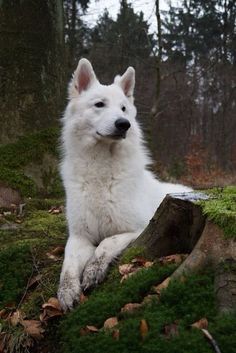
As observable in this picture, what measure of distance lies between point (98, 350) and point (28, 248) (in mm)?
1897

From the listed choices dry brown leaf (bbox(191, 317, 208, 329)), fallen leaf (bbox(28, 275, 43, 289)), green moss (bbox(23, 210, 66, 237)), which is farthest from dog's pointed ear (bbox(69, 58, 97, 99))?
dry brown leaf (bbox(191, 317, 208, 329))

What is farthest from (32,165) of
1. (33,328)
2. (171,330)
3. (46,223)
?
(171,330)

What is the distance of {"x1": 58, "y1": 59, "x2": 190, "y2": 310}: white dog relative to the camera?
13.4 feet

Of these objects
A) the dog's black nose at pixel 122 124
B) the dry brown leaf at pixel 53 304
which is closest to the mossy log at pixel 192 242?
the dry brown leaf at pixel 53 304

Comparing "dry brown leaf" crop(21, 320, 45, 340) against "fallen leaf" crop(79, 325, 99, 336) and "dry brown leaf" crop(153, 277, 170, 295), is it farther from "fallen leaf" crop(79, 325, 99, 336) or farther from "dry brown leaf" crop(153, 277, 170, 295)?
"dry brown leaf" crop(153, 277, 170, 295)

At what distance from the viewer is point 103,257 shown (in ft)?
12.1

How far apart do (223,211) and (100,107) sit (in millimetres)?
2012

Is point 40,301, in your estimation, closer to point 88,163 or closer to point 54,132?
point 88,163

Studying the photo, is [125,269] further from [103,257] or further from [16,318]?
[16,318]

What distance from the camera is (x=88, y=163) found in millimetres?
4547

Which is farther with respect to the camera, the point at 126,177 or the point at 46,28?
the point at 46,28

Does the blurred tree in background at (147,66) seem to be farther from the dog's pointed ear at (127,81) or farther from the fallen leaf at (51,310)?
the fallen leaf at (51,310)

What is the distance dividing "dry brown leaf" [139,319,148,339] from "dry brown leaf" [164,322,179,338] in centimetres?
11

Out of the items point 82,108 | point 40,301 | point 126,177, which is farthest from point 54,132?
point 40,301
